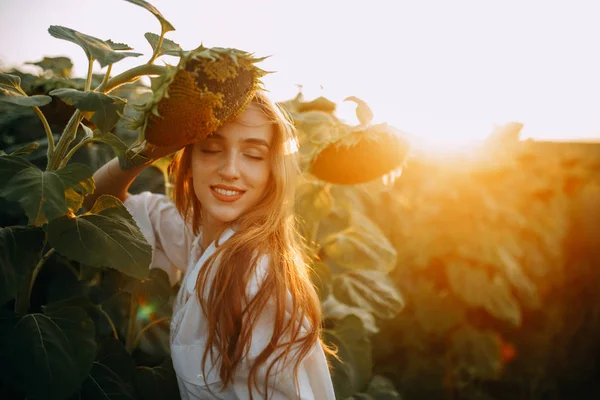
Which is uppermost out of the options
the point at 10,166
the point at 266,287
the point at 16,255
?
the point at 10,166

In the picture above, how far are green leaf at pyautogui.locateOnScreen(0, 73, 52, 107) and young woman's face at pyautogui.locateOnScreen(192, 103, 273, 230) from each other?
1.58ft

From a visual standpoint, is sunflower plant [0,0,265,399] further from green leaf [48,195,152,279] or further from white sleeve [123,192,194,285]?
white sleeve [123,192,194,285]

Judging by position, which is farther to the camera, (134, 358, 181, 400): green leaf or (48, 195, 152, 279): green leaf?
(134, 358, 181, 400): green leaf

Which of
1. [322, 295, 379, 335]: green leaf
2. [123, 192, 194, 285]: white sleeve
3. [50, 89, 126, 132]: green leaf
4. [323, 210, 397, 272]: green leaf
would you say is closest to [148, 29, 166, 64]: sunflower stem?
[50, 89, 126, 132]: green leaf

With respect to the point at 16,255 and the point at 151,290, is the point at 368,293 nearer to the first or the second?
the point at 151,290

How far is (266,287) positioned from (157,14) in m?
0.74

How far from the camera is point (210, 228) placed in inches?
69.4

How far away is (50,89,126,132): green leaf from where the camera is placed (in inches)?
41.6

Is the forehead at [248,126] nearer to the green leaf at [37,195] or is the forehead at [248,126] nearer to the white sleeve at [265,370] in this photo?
the white sleeve at [265,370]

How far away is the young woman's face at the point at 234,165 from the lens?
5.09ft

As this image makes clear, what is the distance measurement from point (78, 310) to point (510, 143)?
113 inches

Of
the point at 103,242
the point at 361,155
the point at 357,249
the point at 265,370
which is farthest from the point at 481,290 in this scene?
the point at 103,242

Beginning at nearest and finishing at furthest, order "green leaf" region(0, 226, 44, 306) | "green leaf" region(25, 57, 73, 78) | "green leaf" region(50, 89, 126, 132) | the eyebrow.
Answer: "green leaf" region(50, 89, 126, 132)
"green leaf" region(0, 226, 44, 306)
the eyebrow
"green leaf" region(25, 57, 73, 78)

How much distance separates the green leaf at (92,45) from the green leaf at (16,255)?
0.45 m
